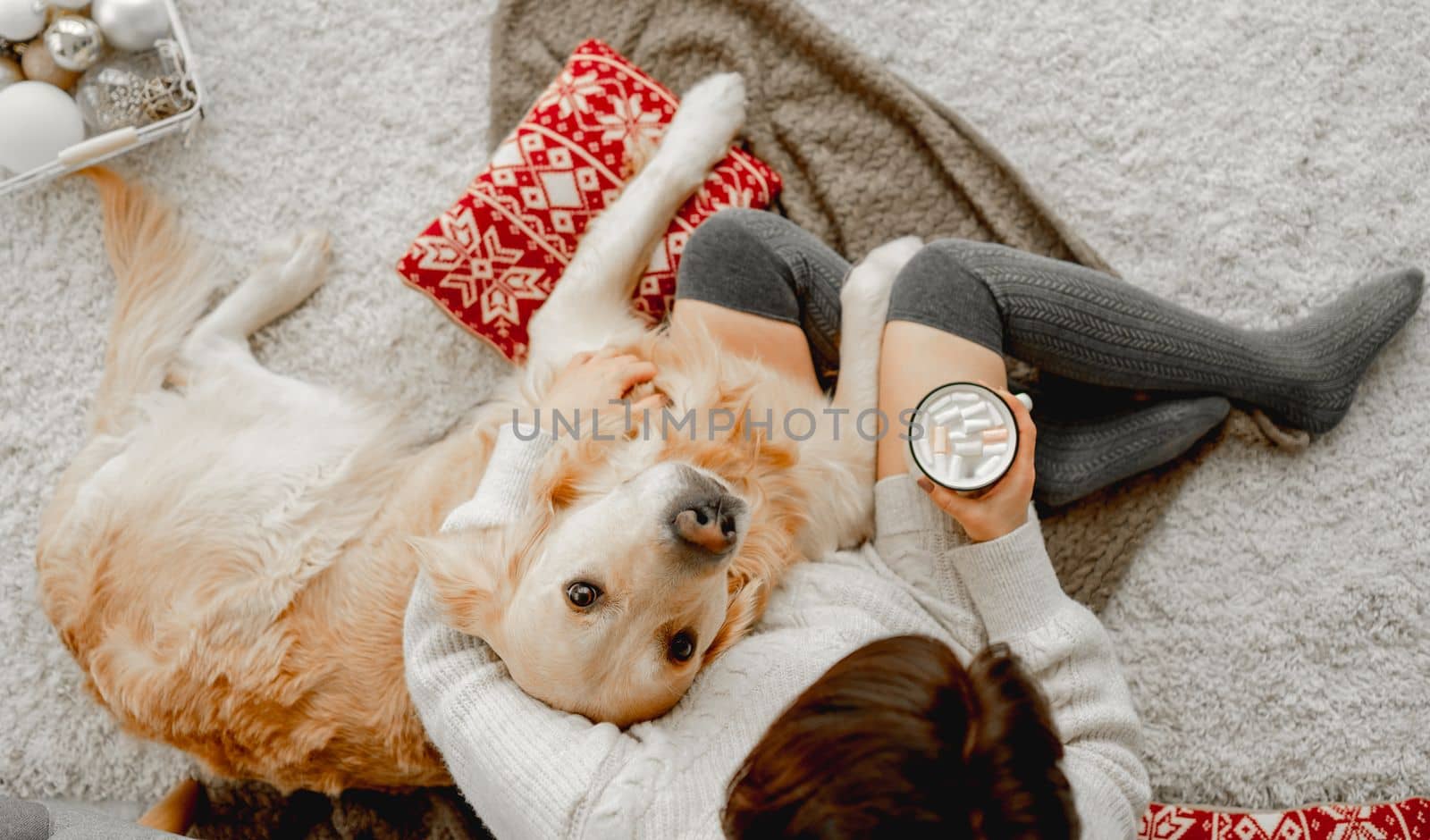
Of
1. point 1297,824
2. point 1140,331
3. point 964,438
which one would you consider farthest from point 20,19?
point 1297,824

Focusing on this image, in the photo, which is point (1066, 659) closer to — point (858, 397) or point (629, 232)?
point (858, 397)

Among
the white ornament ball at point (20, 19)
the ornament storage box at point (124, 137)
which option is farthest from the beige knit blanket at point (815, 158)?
the white ornament ball at point (20, 19)

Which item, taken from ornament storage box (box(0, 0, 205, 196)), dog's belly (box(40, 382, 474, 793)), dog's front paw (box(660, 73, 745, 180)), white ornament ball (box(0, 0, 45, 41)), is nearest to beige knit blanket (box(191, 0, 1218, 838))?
dog's front paw (box(660, 73, 745, 180))

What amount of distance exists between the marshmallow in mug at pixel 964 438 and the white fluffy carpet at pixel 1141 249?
59 centimetres

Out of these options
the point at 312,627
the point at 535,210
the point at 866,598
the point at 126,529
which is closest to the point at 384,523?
the point at 312,627

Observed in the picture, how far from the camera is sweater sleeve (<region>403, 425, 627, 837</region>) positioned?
1.02m

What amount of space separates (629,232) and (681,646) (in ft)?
2.54

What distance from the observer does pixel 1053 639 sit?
3.94ft

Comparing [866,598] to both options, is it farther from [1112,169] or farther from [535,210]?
[1112,169]

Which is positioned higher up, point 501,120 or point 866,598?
point 501,120

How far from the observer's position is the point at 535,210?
1.62 metres

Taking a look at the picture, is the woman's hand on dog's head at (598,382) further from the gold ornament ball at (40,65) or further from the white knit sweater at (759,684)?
the gold ornament ball at (40,65)

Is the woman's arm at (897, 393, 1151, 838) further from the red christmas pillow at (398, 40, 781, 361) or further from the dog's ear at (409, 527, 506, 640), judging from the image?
the red christmas pillow at (398, 40, 781, 361)

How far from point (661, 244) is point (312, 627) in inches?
32.6
